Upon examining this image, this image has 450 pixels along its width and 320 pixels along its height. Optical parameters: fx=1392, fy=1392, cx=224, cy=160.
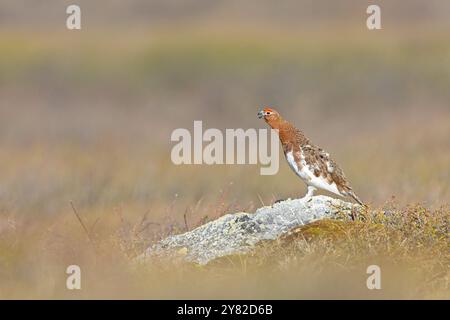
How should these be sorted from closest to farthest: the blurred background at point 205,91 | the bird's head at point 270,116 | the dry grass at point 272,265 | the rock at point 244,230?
the dry grass at point 272,265 → the rock at point 244,230 → the bird's head at point 270,116 → the blurred background at point 205,91

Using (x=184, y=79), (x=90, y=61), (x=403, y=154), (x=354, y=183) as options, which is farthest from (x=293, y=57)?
(x=354, y=183)

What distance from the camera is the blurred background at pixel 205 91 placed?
2566 centimetres

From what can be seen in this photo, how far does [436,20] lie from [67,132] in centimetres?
1220

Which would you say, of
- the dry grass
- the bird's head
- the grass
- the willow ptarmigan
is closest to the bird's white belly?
the willow ptarmigan

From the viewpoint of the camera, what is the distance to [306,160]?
12.8 meters

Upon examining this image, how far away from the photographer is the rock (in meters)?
11.8

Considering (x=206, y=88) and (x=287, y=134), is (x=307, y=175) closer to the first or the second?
(x=287, y=134)

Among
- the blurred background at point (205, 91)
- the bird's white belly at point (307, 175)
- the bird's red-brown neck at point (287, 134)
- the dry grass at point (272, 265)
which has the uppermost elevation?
the blurred background at point (205, 91)

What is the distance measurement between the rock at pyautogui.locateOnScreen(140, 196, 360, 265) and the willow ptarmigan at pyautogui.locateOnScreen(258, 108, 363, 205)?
445 millimetres

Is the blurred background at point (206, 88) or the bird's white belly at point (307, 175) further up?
the blurred background at point (206, 88)

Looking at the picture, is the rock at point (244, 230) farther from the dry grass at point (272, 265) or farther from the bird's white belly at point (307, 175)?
the bird's white belly at point (307, 175)

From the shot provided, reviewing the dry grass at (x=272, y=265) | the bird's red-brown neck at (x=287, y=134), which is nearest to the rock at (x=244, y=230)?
the dry grass at (x=272, y=265)

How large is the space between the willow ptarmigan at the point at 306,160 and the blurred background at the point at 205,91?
9.08m

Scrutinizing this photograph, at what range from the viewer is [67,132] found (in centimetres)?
3009
